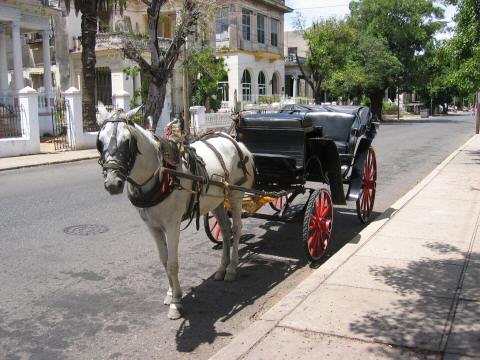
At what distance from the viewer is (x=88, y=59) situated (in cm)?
2217

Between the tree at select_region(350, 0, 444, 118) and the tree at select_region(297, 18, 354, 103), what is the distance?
394cm

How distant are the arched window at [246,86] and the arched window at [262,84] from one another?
5.41ft

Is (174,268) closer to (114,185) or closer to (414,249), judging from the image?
(114,185)

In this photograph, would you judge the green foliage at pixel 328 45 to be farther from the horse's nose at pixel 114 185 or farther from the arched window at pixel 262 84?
the horse's nose at pixel 114 185

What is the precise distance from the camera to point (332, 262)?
20.2ft

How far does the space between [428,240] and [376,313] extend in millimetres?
2776

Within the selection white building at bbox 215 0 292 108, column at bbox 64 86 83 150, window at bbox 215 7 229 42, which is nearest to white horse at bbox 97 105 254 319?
column at bbox 64 86 83 150

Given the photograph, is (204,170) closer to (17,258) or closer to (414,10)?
(17,258)

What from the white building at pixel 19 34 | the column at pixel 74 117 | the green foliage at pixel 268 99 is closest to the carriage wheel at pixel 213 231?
the column at pixel 74 117

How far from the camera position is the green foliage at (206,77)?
2832cm

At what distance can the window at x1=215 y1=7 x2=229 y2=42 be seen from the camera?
4060 centimetres

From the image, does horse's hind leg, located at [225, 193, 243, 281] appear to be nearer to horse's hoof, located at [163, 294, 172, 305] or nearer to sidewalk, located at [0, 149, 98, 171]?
horse's hoof, located at [163, 294, 172, 305]

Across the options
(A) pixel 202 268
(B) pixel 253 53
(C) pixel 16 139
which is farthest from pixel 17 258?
(B) pixel 253 53

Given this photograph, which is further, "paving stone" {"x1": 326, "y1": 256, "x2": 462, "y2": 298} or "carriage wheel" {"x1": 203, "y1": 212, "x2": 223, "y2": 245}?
"carriage wheel" {"x1": 203, "y1": 212, "x2": 223, "y2": 245}
